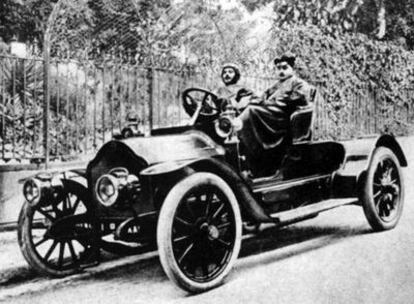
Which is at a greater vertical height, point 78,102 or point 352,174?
point 78,102

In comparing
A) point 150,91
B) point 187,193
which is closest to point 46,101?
point 150,91

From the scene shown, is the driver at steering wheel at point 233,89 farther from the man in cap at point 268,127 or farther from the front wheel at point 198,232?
the front wheel at point 198,232

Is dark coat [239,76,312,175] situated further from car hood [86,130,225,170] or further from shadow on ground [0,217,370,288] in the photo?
shadow on ground [0,217,370,288]

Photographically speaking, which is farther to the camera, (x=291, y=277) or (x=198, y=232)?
(x=291, y=277)

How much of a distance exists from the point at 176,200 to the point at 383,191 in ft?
9.06

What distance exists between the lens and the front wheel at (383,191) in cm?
546

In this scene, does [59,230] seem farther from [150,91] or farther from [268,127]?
[150,91]

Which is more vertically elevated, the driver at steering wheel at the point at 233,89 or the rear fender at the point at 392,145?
the driver at steering wheel at the point at 233,89

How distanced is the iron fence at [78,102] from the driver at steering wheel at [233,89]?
1375 millimetres

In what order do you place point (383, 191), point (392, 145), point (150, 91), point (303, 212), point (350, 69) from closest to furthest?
point (303, 212) < point (383, 191) < point (392, 145) < point (150, 91) < point (350, 69)

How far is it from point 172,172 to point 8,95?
10.6ft

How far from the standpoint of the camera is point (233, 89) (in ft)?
18.2

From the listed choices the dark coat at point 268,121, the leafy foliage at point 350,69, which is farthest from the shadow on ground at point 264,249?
the leafy foliage at point 350,69

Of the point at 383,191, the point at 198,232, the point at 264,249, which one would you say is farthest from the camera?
the point at 383,191
